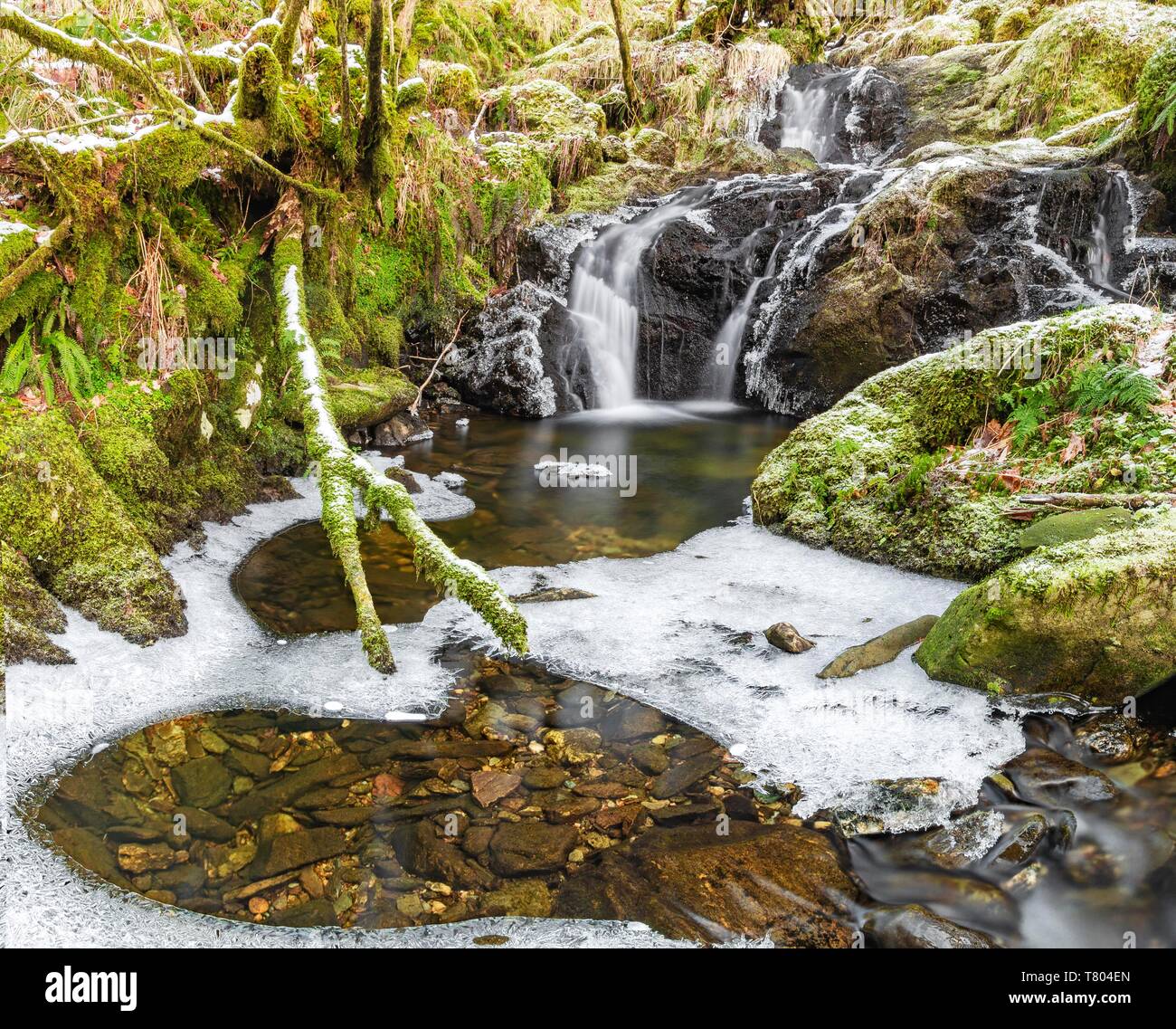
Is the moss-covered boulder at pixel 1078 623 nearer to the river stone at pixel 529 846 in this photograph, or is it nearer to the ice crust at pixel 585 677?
the ice crust at pixel 585 677

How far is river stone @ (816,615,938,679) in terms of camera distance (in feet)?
13.8

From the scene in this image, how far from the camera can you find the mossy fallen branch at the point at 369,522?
12.8ft

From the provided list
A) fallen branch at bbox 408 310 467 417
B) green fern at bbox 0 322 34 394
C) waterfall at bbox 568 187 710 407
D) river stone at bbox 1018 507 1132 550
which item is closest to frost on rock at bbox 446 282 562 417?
fallen branch at bbox 408 310 467 417

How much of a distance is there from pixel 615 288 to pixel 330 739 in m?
9.15

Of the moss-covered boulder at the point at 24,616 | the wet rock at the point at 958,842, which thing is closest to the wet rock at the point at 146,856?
the moss-covered boulder at the point at 24,616

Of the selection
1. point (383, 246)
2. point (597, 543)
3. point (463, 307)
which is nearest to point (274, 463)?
point (597, 543)

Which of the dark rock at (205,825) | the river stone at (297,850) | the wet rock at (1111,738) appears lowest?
the river stone at (297,850)

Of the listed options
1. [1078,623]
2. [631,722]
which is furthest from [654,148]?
[631,722]

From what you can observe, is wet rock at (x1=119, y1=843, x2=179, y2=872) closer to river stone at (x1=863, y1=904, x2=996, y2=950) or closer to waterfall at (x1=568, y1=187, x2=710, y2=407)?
river stone at (x1=863, y1=904, x2=996, y2=950)

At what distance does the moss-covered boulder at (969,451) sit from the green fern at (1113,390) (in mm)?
17

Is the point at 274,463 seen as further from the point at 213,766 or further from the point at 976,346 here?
the point at 976,346

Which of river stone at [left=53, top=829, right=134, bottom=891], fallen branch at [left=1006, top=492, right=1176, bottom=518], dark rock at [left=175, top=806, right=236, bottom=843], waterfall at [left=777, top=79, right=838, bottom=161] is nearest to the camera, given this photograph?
river stone at [left=53, top=829, right=134, bottom=891]

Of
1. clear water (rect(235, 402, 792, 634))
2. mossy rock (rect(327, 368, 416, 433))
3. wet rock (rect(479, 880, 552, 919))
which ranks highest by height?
mossy rock (rect(327, 368, 416, 433))

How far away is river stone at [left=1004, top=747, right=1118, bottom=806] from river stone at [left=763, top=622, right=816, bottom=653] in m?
1.27
